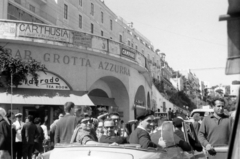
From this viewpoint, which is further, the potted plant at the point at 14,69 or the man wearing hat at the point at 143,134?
the potted plant at the point at 14,69

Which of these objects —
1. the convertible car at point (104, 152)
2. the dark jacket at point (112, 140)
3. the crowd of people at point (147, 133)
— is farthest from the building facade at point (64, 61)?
the convertible car at point (104, 152)

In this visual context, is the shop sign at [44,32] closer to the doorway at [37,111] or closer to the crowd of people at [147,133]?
the doorway at [37,111]

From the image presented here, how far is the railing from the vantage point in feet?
53.3

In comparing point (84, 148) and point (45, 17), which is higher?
point (45, 17)

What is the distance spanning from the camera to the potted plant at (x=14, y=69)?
15.4 meters

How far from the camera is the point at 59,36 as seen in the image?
17734 mm

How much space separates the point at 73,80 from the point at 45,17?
871 centimetres

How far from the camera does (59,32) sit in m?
17.7

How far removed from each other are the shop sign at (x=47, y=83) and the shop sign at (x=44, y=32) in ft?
7.03

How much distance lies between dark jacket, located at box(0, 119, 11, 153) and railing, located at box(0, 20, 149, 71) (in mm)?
10664

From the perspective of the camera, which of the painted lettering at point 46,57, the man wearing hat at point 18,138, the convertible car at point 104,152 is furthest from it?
the painted lettering at point 46,57

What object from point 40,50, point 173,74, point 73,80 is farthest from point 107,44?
point 173,74

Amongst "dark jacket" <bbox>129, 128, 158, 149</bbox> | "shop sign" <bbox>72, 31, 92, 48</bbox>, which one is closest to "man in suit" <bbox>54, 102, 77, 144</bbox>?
"dark jacket" <bbox>129, 128, 158, 149</bbox>

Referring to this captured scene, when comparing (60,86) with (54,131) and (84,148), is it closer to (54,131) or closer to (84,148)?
(54,131)
